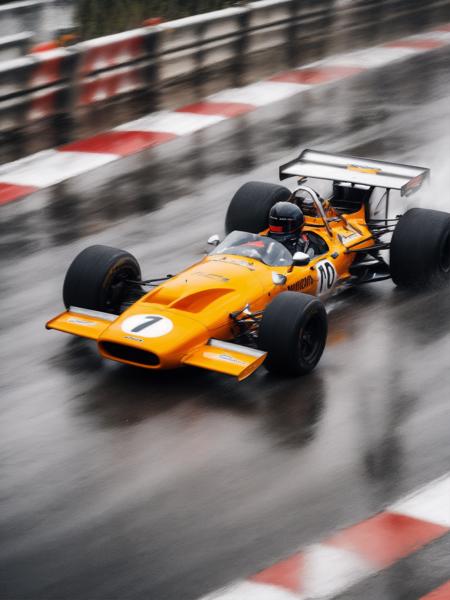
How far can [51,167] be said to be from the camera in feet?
47.7

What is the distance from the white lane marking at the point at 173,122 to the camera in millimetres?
15844

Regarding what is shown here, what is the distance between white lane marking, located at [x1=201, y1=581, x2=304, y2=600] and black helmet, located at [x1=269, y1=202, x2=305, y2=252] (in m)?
4.03

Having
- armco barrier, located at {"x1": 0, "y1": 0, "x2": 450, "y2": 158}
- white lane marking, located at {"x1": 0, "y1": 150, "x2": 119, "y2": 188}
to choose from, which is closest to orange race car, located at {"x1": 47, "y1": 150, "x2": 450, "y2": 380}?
white lane marking, located at {"x1": 0, "y1": 150, "x2": 119, "y2": 188}

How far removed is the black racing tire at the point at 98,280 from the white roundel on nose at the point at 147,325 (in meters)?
0.77

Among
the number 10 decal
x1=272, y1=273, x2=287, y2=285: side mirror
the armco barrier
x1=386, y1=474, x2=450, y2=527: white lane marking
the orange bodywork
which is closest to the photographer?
x1=386, y1=474, x2=450, y2=527: white lane marking

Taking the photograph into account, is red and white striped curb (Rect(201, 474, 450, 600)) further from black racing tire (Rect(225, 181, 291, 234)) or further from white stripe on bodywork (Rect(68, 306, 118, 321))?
black racing tire (Rect(225, 181, 291, 234))

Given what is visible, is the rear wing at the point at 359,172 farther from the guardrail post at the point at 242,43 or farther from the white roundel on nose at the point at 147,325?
the guardrail post at the point at 242,43

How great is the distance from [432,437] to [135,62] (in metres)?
10.0

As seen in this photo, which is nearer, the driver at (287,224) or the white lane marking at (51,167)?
the driver at (287,224)

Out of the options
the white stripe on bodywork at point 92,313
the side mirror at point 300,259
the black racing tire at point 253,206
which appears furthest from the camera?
the black racing tire at point 253,206

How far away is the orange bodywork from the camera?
8914 mm

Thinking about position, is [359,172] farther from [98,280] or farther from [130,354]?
[130,354]

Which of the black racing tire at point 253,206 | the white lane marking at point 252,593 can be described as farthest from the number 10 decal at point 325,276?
the white lane marking at point 252,593

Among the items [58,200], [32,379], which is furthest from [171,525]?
[58,200]
